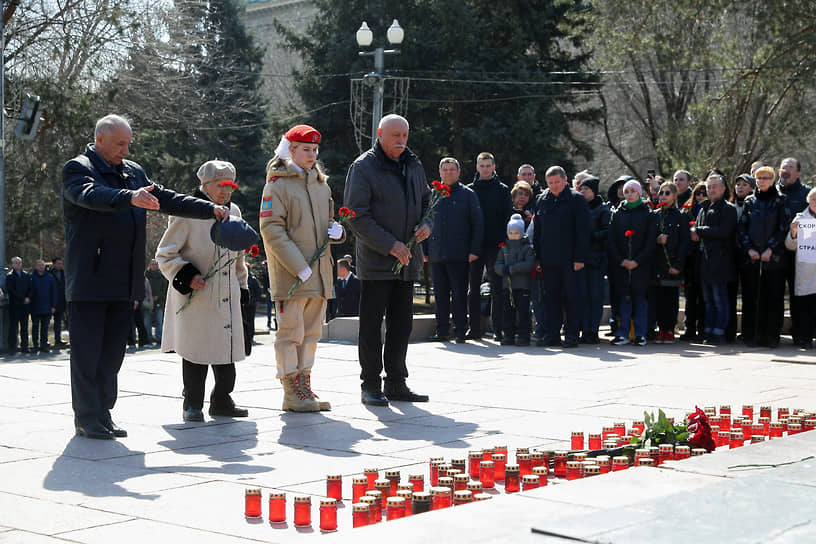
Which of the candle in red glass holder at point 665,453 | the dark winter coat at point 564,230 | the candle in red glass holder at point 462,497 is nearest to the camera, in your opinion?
the candle in red glass holder at point 462,497

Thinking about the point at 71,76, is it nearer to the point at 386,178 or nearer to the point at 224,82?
the point at 224,82

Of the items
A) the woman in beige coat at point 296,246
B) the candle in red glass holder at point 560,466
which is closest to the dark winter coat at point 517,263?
the woman in beige coat at point 296,246

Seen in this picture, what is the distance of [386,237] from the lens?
26.7ft

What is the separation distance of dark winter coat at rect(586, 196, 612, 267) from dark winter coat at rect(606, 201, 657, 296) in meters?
0.15

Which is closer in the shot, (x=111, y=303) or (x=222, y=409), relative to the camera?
(x=111, y=303)

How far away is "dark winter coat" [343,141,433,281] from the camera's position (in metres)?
8.26

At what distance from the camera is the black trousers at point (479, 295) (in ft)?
43.7

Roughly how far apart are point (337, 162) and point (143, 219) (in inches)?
1019

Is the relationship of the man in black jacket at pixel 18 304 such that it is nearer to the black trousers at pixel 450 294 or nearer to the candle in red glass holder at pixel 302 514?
the black trousers at pixel 450 294

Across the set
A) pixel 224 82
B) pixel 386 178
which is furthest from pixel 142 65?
pixel 386 178

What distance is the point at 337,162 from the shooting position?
32875mm

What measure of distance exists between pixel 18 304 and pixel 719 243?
497 inches

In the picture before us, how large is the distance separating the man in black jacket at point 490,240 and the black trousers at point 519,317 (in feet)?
0.81

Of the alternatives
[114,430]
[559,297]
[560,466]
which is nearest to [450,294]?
[559,297]
